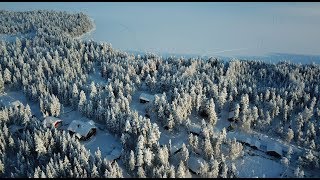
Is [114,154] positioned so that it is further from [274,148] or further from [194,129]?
[274,148]

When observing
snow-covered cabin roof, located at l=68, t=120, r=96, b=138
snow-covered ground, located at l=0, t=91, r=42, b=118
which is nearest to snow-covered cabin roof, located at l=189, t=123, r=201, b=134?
snow-covered cabin roof, located at l=68, t=120, r=96, b=138

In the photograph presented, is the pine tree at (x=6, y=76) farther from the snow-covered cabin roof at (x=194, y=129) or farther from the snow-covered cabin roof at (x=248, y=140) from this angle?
the snow-covered cabin roof at (x=248, y=140)

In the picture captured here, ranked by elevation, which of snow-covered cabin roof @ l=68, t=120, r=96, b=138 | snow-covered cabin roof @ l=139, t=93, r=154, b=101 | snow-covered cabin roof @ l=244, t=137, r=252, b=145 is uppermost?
snow-covered cabin roof @ l=139, t=93, r=154, b=101

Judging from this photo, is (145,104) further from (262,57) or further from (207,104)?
(262,57)

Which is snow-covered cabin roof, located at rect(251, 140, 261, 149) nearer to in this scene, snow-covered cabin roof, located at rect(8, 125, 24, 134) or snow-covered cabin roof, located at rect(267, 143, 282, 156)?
snow-covered cabin roof, located at rect(267, 143, 282, 156)

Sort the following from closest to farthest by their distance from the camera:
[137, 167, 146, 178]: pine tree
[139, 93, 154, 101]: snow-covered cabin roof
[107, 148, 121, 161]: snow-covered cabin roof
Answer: [137, 167, 146, 178]: pine tree < [107, 148, 121, 161]: snow-covered cabin roof < [139, 93, 154, 101]: snow-covered cabin roof

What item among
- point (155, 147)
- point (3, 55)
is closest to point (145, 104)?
point (155, 147)
